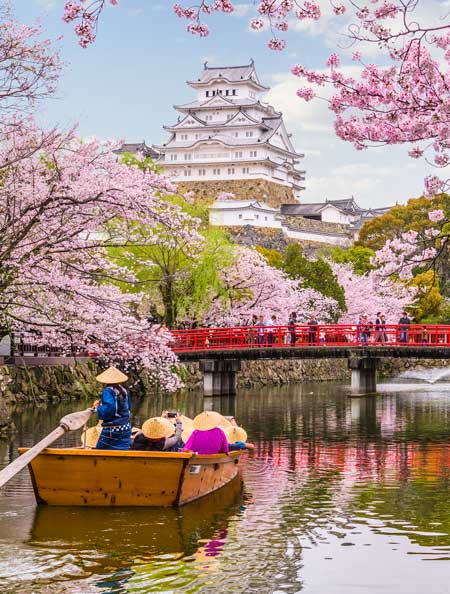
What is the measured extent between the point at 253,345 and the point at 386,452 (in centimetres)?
1711

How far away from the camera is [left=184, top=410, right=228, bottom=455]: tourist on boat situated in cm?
1528

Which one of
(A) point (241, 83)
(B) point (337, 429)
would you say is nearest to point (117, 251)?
(B) point (337, 429)

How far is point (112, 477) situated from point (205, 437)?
6.48 feet

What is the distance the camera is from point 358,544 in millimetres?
12266

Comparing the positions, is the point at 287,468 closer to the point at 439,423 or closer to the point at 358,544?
the point at 358,544

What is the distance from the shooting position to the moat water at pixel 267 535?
419 inches

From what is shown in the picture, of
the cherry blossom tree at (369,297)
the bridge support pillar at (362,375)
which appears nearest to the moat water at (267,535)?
the bridge support pillar at (362,375)

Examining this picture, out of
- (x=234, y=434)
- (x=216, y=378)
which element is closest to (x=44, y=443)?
(x=234, y=434)

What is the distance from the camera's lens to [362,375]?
40344 millimetres

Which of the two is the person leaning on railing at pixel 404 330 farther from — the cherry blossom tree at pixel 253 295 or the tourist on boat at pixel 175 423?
the tourist on boat at pixel 175 423

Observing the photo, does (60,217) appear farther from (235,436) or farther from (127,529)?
(127,529)

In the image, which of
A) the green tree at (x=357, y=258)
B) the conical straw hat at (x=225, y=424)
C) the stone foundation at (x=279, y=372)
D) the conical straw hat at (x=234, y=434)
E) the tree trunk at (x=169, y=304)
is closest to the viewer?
the conical straw hat at (x=225, y=424)

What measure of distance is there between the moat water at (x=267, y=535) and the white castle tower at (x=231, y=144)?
6566cm

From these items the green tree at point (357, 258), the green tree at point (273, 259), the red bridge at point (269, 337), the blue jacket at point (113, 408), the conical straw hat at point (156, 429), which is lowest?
the conical straw hat at point (156, 429)
